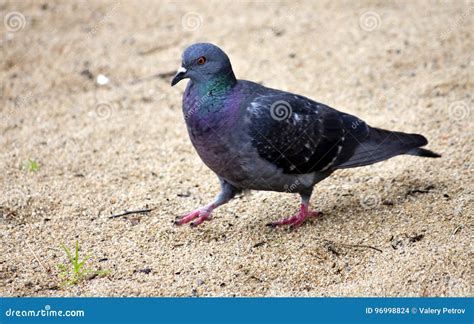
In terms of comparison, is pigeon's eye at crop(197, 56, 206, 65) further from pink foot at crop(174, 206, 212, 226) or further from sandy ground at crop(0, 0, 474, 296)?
sandy ground at crop(0, 0, 474, 296)

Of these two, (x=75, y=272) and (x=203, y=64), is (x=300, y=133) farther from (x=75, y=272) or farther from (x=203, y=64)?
(x=75, y=272)

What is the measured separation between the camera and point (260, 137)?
468 centimetres

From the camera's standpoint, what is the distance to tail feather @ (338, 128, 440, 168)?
5.18 metres

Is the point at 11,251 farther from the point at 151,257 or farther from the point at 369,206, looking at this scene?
the point at 369,206

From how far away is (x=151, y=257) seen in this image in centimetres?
468

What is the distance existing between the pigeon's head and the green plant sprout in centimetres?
142

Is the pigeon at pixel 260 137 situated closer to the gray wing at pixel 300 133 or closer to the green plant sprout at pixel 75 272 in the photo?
the gray wing at pixel 300 133

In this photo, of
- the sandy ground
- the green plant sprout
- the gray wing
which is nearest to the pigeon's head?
the gray wing

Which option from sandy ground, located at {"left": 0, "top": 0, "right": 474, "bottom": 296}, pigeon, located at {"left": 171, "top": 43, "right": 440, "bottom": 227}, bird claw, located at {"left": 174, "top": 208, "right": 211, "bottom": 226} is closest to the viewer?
sandy ground, located at {"left": 0, "top": 0, "right": 474, "bottom": 296}

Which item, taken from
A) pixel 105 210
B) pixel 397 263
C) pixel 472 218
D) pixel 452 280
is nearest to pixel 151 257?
pixel 105 210

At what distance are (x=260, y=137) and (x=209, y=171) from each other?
4.75ft

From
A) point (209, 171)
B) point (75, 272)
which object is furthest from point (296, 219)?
point (75, 272)

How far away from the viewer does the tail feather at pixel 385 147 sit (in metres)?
5.18

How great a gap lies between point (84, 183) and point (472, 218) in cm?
317
